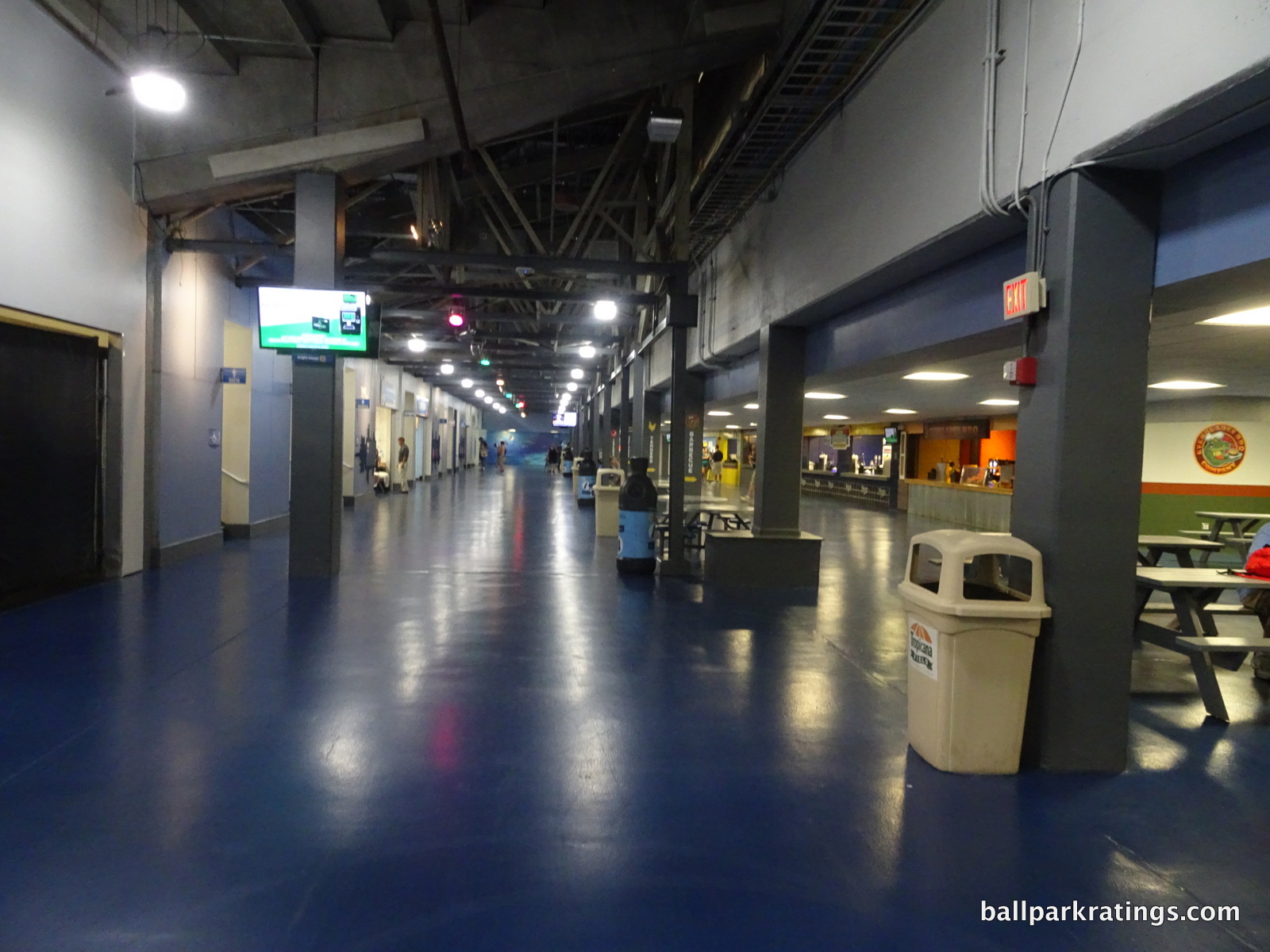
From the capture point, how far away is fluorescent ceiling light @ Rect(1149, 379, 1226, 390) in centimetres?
988

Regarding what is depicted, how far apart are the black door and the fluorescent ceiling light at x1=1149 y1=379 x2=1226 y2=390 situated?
42.5 feet

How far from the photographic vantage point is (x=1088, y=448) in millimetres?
3564

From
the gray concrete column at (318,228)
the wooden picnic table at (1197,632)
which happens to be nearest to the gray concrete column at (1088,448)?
the wooden picnic table at (1197,632)

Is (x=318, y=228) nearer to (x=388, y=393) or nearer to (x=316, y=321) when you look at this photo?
(x=316, y=321)

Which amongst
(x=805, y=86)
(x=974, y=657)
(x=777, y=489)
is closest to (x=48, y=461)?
(x=777, y=489)

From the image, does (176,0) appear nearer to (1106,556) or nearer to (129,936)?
(129,936)

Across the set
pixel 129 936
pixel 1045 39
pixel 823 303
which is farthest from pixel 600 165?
pixel 129 936

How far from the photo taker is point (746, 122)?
7020 mm

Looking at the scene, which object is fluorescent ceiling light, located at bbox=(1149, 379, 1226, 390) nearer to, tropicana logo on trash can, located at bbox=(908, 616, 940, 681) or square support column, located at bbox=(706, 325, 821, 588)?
square support column, located at bbox=(706, 325, 821, 588)

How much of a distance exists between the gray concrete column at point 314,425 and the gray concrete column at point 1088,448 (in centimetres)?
705

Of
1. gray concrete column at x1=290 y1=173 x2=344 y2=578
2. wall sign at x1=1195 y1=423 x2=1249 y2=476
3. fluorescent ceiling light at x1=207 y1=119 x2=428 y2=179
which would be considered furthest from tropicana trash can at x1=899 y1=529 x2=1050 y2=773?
wall sign at x1=1195 y1=423 x2=1249 y2=476

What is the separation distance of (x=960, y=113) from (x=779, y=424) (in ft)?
13.7

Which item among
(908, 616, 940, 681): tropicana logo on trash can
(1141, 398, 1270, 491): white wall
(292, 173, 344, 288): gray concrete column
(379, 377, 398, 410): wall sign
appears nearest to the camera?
(908, 616, 940, 681): tropicana logo on trash can

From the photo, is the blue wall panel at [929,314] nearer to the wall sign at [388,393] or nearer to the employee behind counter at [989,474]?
the employee behind counter at [989,474]
